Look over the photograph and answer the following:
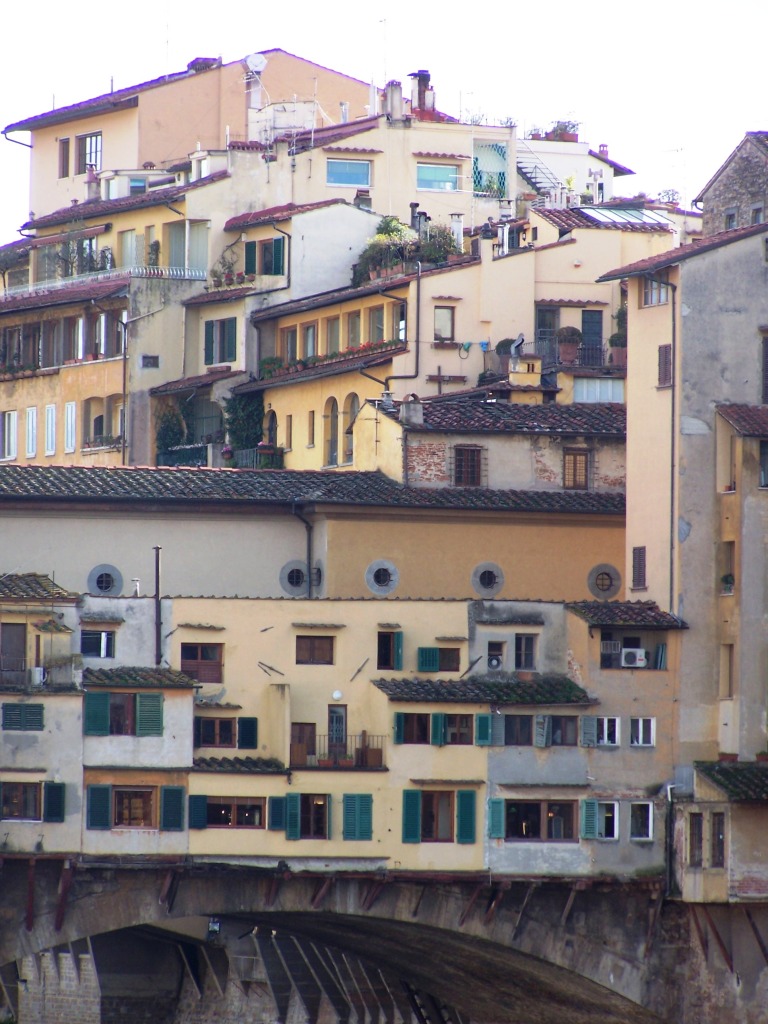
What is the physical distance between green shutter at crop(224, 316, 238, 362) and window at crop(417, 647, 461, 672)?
23.1 meters

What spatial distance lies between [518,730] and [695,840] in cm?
449

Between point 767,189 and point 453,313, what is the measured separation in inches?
549

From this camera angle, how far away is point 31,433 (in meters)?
93.6

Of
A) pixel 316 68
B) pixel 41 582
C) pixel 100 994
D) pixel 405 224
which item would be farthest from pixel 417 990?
pixel 316 68

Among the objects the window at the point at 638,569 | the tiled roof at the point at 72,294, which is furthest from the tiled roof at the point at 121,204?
the window at the point at 638,569

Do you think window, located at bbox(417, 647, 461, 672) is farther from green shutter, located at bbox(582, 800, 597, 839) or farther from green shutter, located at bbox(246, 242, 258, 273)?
green shutter, located at bbox(246, 242, 258, 273)

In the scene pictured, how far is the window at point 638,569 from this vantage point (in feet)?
228

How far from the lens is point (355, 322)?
281ft

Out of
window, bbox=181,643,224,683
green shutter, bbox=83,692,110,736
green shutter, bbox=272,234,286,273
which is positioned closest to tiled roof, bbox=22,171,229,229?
green shutter, bbox=272,234,286,273

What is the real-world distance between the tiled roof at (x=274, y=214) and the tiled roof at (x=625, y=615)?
24769 mm

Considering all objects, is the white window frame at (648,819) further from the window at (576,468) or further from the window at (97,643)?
the window at (97,643)

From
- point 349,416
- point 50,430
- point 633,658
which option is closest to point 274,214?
point 50,430

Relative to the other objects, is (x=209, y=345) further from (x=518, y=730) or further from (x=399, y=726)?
(x=518, y=730)

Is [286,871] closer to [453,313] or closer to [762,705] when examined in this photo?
[762,705]
